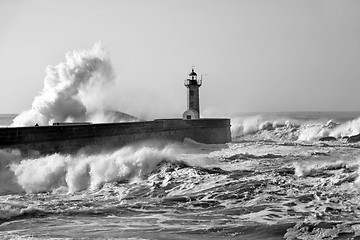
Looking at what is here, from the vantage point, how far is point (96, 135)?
47.7ft

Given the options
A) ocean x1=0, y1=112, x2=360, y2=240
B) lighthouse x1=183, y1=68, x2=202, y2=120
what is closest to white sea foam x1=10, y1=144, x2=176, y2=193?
ocean x1=0, y1=112, x2=360, y2=240

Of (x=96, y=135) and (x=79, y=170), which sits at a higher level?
(x=96, y=135)

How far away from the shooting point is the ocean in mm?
6238

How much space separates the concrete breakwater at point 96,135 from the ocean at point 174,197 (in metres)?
0.40

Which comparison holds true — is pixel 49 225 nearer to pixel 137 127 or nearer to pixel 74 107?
pixel 137 127

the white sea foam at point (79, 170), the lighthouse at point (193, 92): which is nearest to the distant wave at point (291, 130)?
the lighthouse at point (193, 92)

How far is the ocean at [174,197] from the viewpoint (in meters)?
6.24

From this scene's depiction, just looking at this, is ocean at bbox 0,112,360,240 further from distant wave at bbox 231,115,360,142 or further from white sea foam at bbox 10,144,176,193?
distant wave at bbox 231,115,360,142

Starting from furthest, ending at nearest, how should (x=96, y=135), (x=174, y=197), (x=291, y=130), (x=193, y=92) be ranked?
(x=291, y=130), (x=193, y=92), (x=96, y=135), (x=174, y=197)

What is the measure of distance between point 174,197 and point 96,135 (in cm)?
654

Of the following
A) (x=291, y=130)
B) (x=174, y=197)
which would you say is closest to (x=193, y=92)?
(x=291, y=130)

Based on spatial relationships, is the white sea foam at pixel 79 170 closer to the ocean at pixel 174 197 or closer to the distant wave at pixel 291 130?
the ocean at pixel 174 197

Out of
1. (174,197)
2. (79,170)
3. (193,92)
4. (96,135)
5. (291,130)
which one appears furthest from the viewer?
(291,130)

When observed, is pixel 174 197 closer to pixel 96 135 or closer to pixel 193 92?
pixel 96 135
